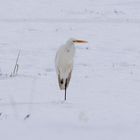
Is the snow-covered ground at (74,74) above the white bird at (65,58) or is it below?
below

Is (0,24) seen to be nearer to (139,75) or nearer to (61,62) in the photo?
(139,75)

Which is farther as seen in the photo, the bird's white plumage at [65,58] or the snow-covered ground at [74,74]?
the bird's white plumage at [65,58]

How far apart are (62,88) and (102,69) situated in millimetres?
2964

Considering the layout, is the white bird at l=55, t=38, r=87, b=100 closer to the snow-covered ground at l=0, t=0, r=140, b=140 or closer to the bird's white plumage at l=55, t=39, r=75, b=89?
the bird's white plumage at l=55, t=39, r=75, b=89

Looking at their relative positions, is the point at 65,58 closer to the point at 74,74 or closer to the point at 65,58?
the point at 65,58

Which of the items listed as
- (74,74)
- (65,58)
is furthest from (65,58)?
(74,74)

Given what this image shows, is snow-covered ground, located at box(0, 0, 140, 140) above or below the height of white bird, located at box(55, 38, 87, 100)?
below

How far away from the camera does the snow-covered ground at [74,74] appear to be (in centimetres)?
613

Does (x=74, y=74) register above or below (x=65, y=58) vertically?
below

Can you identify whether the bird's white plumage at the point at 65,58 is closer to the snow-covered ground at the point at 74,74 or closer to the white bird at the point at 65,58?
the white bird at the point at 65,58

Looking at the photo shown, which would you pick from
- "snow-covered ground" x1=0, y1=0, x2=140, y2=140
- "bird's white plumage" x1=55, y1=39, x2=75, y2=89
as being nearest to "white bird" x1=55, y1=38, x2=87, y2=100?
"bird's white plumage" x1=55, y1=39, x2=75, y2=89

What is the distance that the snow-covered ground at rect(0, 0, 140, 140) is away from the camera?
6.13 metres

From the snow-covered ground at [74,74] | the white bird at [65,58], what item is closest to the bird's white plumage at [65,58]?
the white bird at [65,58]

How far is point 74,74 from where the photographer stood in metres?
11.0
